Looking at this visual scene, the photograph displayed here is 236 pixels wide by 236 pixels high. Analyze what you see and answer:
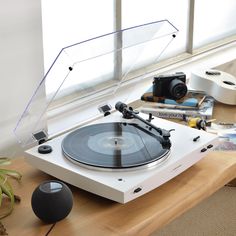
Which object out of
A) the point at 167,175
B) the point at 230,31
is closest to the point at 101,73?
the point at 167,175

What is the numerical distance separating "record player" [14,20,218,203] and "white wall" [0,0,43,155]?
0.10 metres

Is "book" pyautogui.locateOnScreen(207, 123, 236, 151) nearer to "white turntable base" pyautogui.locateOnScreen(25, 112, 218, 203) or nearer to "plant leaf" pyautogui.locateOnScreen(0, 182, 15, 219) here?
"white turntable base" pyautogui.locateOnScreen(25, 112, 218, 203)

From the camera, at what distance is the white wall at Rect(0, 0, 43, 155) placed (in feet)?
5.24

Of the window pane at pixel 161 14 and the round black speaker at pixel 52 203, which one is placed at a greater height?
the window pane at pixel 161 14

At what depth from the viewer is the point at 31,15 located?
1646mm

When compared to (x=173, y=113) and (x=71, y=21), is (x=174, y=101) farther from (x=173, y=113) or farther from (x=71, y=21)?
(x=71, y=21)

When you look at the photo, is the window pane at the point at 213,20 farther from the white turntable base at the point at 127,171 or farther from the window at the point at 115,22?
the white turntable base at the point at 127,171

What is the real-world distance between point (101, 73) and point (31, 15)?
255 millimetres

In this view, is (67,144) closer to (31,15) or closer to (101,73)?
(101,73)

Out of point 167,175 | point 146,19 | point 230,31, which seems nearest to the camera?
point 167,175

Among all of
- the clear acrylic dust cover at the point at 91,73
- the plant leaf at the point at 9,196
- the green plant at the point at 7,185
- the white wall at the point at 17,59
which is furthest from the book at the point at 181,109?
the plant leaf at the point at 9,196

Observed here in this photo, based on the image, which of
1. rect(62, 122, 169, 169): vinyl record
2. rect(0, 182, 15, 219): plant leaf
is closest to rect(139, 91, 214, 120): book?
rect(62, 122, 169, 169): vinyl record

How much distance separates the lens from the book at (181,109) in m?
1.92

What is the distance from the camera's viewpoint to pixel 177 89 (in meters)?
1.97
